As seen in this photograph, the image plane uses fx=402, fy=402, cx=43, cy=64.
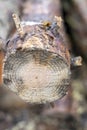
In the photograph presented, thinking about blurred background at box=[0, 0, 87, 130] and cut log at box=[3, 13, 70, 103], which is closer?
cut log at box=[3, 13, 70, 103]

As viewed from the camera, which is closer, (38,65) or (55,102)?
(38,65)

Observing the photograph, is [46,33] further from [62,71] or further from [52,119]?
[52,119]

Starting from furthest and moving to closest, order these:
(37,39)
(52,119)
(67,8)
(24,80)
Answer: (67,8) → (52,119) → (24,80) → (37,39)

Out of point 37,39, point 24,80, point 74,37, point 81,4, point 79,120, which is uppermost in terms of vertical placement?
point 81,4

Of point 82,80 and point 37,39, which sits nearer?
point 37,39

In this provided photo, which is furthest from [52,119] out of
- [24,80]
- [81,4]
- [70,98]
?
[24,80]

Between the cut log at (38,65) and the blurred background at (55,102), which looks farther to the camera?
the blurred background at (55,102)

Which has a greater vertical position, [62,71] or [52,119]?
[62,71]

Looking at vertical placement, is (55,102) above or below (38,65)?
below
